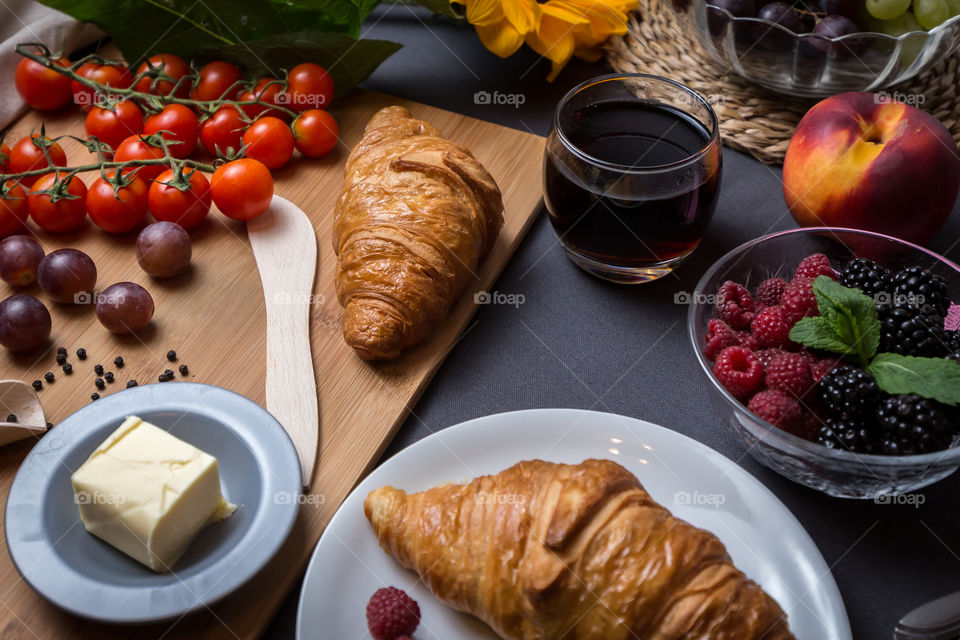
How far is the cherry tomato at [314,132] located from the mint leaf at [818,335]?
3.86ft

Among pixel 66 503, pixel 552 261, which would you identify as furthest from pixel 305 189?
pixel 66 503

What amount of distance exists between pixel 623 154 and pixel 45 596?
124cm

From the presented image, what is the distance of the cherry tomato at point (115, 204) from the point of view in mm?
1772

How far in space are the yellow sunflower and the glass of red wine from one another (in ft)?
1.46

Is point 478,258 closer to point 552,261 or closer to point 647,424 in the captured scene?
point 552,261

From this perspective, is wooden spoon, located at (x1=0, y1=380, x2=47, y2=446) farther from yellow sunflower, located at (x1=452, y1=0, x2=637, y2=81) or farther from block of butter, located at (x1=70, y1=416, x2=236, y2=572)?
yellow sunflower, located at (x1=452, y1=0, x2=637, y2=81)

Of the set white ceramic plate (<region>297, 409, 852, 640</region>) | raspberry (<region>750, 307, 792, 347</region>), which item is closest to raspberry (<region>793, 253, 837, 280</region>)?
raspberry (<region>750, 307, 792, 347</region>)

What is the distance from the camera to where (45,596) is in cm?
118

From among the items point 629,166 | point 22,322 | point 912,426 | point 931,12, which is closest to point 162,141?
point 22,322

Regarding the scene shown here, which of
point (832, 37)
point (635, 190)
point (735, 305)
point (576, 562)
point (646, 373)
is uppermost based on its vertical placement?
point (832, 37)

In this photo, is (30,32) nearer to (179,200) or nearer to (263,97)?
(263,97)

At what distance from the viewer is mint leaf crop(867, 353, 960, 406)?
120 centimetres

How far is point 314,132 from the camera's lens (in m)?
1.94

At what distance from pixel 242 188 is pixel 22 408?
0.62 m
